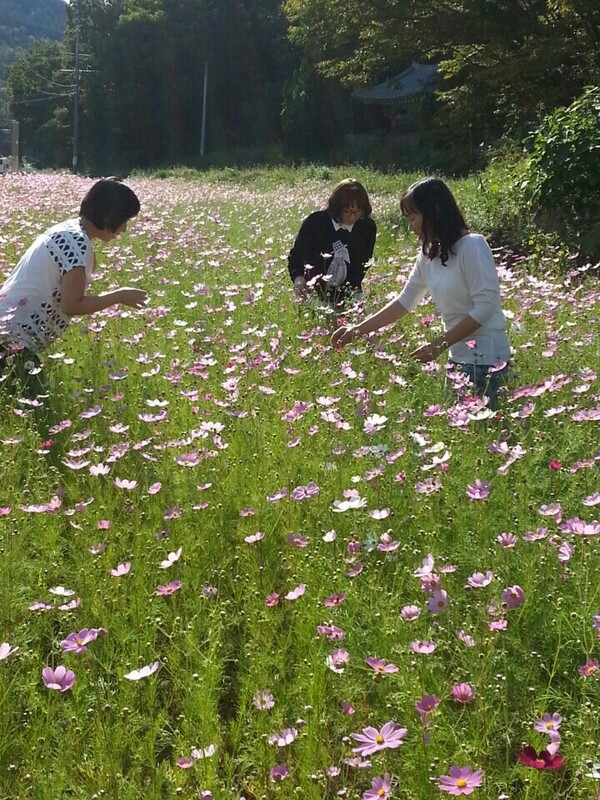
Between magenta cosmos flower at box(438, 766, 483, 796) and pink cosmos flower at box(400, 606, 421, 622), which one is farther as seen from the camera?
pink cosmos flower at box(400, 606, 421, 622)

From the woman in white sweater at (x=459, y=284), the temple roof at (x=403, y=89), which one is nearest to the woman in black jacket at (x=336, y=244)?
the woman in white sweater at (x=459, y=284)

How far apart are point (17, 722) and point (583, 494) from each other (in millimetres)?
1575

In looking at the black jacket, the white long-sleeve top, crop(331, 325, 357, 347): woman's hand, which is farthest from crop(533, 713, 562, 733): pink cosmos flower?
the black jacket

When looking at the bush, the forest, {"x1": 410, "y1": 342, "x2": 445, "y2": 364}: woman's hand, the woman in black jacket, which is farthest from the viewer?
the forest

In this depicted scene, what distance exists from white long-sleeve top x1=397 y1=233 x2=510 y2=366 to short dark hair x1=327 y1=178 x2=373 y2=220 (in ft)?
4.24

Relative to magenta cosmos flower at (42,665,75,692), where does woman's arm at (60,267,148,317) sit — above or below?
above

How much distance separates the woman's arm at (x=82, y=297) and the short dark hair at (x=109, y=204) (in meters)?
0.24

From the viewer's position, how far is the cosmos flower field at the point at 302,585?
156 centimetres

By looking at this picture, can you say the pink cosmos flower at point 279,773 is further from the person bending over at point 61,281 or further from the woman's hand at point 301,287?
the woman's hand at point 301,287

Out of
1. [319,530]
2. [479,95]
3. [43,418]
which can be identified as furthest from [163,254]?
[479,95]

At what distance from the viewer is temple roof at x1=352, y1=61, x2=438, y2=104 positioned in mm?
31453

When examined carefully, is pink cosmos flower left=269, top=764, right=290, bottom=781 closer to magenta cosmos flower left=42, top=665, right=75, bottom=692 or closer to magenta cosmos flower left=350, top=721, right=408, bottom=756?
magenta cosmos flower left=350, top=721, right=408, bottom=756

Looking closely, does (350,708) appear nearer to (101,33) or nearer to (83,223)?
(83,223)

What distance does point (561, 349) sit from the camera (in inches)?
145
